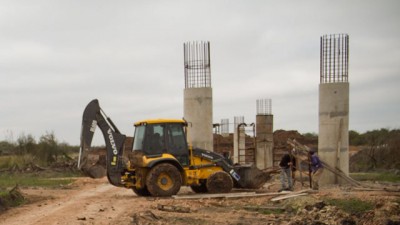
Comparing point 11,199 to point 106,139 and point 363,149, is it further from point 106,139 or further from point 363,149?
point 363,149

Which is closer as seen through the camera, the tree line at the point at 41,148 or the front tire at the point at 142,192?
the front tire at the point at 142,192

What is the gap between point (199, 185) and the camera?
1689 cm

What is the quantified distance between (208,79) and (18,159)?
52.7 ft

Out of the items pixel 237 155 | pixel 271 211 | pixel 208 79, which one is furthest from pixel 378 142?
pixel 271 211

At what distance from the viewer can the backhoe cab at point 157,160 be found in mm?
15852

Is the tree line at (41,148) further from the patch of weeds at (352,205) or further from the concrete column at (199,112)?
the patch of weeds at (352,205)

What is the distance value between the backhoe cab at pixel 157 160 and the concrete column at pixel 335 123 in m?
4.32

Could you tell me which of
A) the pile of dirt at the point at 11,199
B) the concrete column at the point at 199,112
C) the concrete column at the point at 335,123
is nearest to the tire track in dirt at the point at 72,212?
the pile of dirt at the point at 11,199

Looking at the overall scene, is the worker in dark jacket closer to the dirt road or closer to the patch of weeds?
the dirt road

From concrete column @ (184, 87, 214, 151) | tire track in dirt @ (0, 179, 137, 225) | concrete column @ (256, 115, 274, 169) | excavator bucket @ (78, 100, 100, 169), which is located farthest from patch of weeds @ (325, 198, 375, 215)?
concrete column @ (256, 115, 274, 169)

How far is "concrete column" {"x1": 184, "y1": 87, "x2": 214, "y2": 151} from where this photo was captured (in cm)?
2064

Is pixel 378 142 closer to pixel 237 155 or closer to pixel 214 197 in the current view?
pixel 237 155

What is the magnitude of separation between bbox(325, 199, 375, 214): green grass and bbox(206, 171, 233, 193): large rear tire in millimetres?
3311

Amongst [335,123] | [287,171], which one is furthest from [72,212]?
[335,123]
